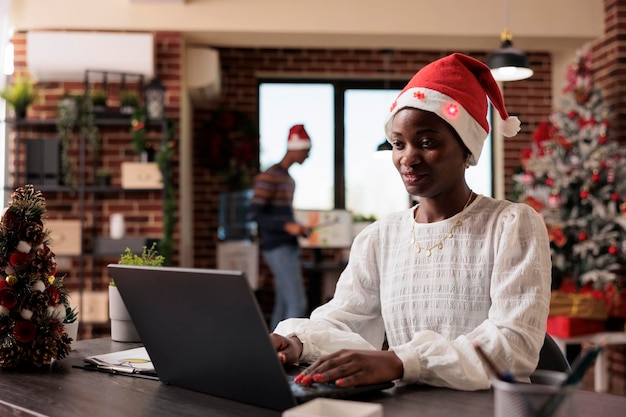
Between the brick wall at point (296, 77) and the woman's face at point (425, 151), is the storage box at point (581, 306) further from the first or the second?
the woman's face at point (425, 151)

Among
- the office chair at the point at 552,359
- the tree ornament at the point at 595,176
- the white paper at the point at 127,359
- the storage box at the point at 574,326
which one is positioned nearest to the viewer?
the white paper at the point at 127,359

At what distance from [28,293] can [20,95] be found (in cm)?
395

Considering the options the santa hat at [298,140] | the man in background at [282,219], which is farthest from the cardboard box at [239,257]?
the santa hat at [298,140]

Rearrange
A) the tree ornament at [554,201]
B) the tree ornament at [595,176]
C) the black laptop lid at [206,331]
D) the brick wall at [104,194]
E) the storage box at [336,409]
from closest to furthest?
the storage box at [336,409] < the black laptop lid at [206,331] < the tree ornament at [595,176] < the tree ornament at [554,201] < the brick wall at [104,194]

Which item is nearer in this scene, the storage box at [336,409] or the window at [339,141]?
the storage box at [336,409]

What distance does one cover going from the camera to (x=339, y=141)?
7117 mm

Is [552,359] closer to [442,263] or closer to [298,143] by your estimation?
[442,263]

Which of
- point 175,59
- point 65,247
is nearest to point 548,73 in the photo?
point 175,59

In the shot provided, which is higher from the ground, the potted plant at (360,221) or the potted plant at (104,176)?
the potted plant at (104,176)

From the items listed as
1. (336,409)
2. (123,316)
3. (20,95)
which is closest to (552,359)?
(336,409)

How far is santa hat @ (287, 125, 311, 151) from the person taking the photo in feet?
15.5

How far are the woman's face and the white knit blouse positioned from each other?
3.5 inches

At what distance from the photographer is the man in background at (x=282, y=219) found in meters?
4.69

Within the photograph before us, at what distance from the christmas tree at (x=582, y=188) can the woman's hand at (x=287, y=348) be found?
3.98 metres
